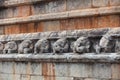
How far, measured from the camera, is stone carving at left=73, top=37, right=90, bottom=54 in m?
7.51

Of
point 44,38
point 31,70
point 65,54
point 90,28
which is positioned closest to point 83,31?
point 90,28

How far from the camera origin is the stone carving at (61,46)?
796 cm

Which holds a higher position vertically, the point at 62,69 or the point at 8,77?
the point at 62,69

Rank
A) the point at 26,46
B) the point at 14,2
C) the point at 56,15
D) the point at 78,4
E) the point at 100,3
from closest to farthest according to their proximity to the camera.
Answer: the point at 100,3 < the point at 78,4 < the point at 56,15 < the point at 26,46 < the point at 14,2

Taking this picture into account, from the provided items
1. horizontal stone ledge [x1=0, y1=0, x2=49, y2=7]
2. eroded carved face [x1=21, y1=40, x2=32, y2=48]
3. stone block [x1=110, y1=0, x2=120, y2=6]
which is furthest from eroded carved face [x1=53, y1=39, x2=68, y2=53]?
horizontal stone ledge [x1=0, y1=0, x2=49, y2=7]

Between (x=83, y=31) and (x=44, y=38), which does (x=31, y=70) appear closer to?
(x=44, y=38)

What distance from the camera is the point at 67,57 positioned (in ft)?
25.6

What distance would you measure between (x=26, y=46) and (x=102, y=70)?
2554 mm

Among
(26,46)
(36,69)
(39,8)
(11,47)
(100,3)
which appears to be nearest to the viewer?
(100,3)

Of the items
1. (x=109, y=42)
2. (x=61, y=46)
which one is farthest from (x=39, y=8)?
(x=109, y=42)

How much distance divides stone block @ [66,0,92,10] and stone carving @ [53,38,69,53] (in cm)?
87

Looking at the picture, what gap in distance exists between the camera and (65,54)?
7930mm

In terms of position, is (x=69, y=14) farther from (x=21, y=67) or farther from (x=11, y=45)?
(x=11, y=45)

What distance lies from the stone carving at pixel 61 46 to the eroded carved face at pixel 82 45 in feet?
1.26
